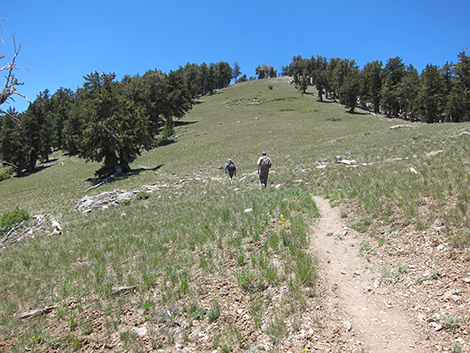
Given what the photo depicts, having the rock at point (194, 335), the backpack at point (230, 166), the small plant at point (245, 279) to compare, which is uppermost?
the backpack at point (230, 166)

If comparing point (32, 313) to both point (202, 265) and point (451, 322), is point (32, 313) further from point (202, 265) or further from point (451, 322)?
point (451, 322)

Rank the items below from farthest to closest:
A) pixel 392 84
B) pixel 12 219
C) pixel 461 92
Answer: pixel 392 84
pixel 461 92
pixel 12 219

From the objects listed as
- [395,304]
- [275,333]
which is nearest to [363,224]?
[395,304]

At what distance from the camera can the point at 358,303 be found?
18.4 ft

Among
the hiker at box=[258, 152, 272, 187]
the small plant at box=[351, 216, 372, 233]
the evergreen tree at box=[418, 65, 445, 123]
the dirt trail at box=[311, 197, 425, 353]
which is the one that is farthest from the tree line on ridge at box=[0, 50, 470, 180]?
the hiker at box=[258, 152, 272, 187]

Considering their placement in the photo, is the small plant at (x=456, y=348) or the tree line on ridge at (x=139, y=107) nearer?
the small plant at (x=456, y=348)

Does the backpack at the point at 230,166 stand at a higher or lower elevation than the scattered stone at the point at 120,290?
higher

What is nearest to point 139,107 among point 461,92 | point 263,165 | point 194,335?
point 263,165

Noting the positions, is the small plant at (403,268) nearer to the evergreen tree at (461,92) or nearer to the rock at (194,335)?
the rock at (194,335)

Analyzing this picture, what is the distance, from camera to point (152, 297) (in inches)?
259

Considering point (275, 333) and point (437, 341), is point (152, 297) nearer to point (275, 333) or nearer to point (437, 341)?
point (275, 333)

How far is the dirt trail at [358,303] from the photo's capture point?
4605 millimetres

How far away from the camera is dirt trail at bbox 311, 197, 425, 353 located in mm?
4605

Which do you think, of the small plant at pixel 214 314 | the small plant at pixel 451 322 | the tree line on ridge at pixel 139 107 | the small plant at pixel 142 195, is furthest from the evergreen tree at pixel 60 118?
the small plant at pixel 451 322
